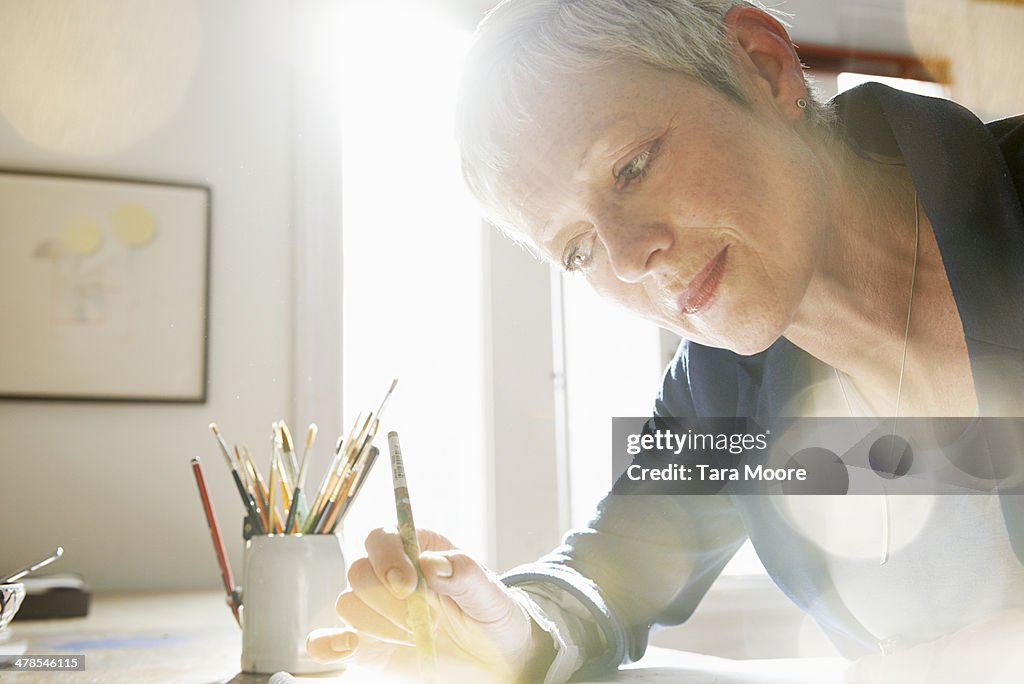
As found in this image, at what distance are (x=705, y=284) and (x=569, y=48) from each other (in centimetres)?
15

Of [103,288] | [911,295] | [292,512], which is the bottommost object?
[292,512]

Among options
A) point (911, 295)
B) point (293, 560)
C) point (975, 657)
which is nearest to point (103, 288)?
point (293, 560)

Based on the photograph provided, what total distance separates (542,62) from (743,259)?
159mm

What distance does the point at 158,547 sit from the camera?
1.18 meters

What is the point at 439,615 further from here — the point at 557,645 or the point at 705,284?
the point at 705,284

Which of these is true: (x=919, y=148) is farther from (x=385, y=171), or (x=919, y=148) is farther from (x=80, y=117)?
(x=80, y=117)

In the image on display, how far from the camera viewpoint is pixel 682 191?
517 millimetres

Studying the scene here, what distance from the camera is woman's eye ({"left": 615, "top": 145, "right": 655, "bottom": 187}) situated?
52 centimetres

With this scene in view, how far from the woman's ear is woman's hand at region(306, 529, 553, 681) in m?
0.32

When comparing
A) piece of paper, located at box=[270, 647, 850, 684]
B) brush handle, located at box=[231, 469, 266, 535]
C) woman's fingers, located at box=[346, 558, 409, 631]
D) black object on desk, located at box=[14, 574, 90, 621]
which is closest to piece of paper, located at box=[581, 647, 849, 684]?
piece of paper, located at box=[270, 647, 850, 684]

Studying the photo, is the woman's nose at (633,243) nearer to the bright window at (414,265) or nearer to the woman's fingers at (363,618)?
the woman's fingers at (363,618)

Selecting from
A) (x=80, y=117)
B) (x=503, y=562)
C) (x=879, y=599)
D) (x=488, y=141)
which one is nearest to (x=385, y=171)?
(x=80, y=117)

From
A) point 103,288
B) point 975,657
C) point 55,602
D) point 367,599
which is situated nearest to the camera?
point 975,657
